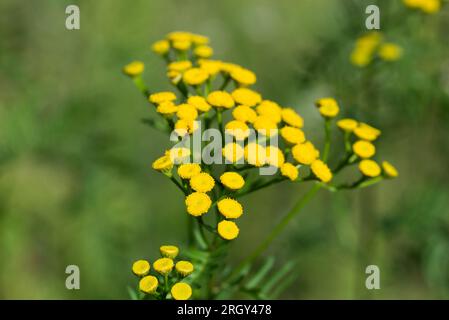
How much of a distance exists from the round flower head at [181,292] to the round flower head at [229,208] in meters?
0.24

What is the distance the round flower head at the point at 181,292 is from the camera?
149cm

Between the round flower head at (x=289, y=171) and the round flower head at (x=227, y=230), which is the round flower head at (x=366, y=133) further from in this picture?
the round flower head at (x=227, y=230)

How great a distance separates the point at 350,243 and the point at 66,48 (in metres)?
2.23

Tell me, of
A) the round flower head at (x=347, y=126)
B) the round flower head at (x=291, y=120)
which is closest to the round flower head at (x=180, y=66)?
the round flower head at (x=291, y=120)

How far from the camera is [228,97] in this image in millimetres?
1864

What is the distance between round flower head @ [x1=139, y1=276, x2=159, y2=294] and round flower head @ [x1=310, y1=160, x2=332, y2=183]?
645 millimetres

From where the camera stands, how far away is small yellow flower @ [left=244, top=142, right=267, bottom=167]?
1.67 metres

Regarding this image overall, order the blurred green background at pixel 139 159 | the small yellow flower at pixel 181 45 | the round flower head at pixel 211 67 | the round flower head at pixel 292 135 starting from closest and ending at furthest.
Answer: the round flower head at pixel 292 135 < the round flower head at pixel 211 67 < the small yellow flower at pixel 181 45 < the blurred green background at pixel 139 159

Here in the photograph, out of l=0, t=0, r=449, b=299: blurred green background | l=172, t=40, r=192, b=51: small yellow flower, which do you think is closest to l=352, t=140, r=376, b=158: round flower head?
l=172, t=40, r=192, b=51: small yellow flower

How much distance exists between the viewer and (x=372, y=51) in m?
2.76

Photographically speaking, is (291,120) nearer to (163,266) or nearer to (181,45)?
(181,45)

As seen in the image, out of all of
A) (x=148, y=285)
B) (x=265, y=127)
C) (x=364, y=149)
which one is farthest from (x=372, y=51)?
(x=148, y=285)
